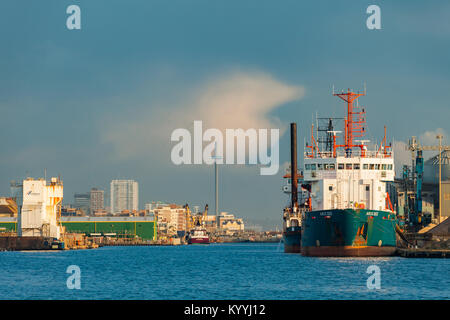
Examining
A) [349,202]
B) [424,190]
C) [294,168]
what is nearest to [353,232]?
[349,202]

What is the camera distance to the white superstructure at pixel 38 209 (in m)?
131

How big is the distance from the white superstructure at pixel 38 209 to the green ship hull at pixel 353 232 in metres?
72.7

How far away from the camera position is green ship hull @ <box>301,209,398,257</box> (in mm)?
67125

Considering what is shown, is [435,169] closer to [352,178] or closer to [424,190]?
[424,190]

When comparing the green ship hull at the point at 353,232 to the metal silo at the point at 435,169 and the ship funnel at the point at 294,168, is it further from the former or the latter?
the metal silo at the point at 435,169

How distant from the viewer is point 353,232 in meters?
67.2

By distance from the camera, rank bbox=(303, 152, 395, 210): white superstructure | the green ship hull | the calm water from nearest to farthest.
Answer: the calm water → the green ship hull → bbox=(303, 152, 395, 210): white superstructure

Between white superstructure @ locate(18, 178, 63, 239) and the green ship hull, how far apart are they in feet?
239

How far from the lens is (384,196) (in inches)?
2955

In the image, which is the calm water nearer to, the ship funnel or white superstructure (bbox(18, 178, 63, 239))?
the ship funnel

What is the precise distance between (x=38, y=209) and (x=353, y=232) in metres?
78.5

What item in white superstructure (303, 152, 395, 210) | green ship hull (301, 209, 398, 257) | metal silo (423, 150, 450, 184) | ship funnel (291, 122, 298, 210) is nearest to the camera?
green ship hull (301, 209, 398, 257)

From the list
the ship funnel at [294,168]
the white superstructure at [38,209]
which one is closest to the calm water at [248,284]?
the ship funnel at [294,168]

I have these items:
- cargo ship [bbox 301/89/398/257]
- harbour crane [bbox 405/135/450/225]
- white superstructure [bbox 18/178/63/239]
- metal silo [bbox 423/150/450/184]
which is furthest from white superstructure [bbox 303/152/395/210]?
white superstructure [bbox 18/178/63/239]
